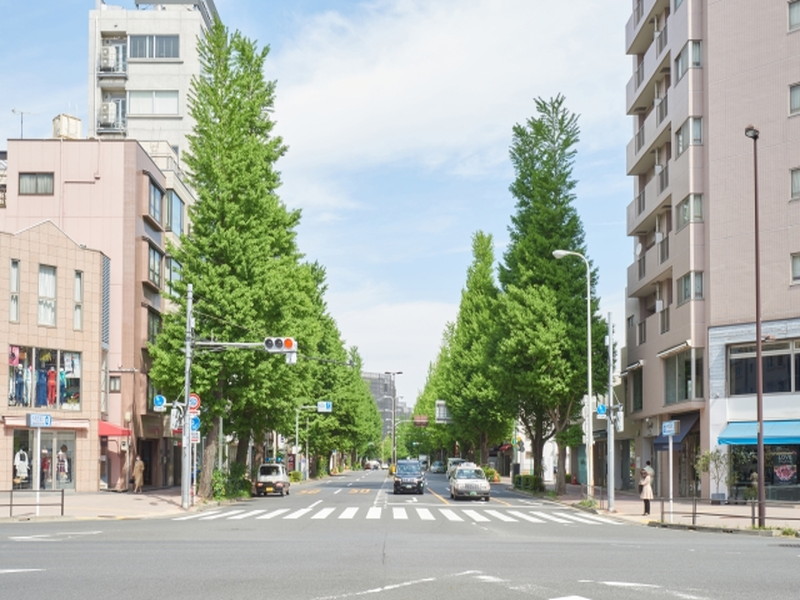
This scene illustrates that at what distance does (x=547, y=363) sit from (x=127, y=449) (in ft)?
73.9

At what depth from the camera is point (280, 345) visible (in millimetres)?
35062

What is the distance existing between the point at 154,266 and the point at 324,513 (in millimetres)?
27225

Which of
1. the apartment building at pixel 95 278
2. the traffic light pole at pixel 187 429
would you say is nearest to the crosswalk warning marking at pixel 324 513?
the traffic light pole at pixel 187 429

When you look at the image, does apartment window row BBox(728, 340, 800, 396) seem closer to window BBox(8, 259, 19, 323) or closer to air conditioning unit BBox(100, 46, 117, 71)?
window BBox(8, 259, 19, 323)

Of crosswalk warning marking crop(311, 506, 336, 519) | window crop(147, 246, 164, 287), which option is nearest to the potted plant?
crosswalk warning marking crop(311, 506, 336, 519)

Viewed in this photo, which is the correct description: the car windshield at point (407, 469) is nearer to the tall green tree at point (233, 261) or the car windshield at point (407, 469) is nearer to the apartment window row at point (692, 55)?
the tall green tree at point (233, 261)

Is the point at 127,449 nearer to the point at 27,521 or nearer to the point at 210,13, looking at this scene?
the point at 27,521

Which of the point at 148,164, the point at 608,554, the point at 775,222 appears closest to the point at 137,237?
the point at 148,164

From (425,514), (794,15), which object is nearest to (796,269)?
(794,15)

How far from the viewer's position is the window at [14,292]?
44281 mm

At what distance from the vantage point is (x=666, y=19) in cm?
5041

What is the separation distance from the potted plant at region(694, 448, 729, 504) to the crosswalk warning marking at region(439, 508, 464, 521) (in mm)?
9885

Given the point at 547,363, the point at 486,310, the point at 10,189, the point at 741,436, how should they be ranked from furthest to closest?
the point at 486,310
the point at 10,189
the point at 547,363
the point at 741,436

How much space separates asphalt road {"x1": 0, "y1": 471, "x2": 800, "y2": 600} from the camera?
1297cm
